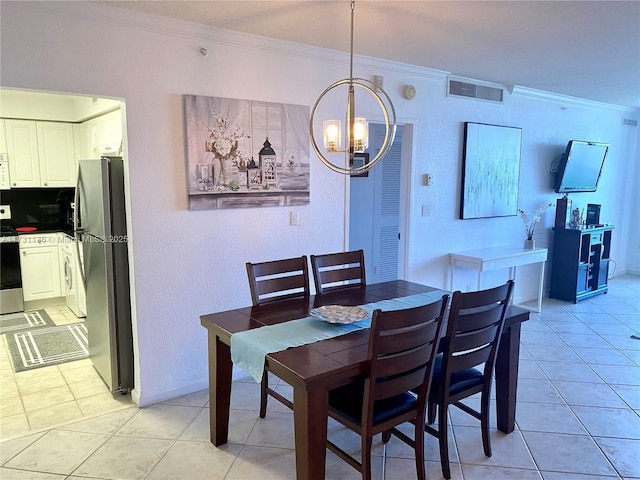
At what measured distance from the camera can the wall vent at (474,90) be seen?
14.5ft

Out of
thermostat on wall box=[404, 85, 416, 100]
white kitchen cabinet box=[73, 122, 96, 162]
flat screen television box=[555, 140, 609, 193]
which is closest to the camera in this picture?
thermostat on wall box=[404, 85, 416, 100]

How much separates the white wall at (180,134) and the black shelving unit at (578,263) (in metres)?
2.24

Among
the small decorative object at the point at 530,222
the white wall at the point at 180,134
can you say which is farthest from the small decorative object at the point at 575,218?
the white wall at the point at 180,134

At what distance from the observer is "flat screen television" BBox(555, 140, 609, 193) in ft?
18.0

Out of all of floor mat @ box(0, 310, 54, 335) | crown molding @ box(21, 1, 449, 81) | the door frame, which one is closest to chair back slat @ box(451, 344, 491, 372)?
the door frame

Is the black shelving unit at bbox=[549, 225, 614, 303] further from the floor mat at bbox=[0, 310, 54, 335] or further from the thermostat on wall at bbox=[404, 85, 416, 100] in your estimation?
the floor mat at bbox=[0, 310, 54, 335]

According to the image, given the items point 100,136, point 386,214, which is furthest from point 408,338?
point 100,136

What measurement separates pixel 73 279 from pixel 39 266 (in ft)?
1.64

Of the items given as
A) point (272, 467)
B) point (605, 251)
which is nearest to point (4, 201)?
point (272, 467)

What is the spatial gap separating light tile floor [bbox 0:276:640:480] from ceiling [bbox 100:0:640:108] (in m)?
2.44

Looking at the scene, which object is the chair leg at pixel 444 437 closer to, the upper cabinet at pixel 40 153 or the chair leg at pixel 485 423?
the chair leg at pixel 485 423

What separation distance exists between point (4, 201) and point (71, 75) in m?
3.44

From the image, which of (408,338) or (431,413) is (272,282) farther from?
(431,413)

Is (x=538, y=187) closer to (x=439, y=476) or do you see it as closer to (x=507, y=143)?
(x=507, y=143)
